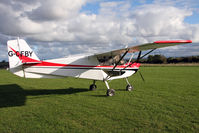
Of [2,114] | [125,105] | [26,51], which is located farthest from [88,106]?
[26,51]

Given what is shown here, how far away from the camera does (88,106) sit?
6629 millimetres

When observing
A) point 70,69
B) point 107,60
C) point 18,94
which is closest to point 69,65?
point 70,69

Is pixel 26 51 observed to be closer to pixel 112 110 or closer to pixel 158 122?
pixel 112 110

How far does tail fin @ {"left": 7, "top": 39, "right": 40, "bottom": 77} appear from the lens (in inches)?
303

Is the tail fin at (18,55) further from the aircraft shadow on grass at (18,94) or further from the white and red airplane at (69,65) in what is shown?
the aircraft shadow on grass at (18,94)

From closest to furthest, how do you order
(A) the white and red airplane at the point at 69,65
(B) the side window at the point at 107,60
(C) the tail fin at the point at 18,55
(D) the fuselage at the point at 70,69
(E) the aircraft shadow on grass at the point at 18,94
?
(E) the aircraft shadow on grass at the point at 18,94 < (C) the tail fin at the point at 18,55 < (A) the white and red airplane at the point at 69,65 < (D) the fuselage at the point at 70,69 < (B) the side window at the point at 107,60

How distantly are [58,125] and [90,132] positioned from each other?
3.55 feet

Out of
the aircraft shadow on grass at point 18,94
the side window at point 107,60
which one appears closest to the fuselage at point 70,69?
the side window at point 107,60

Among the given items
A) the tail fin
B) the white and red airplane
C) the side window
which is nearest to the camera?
the tail fin

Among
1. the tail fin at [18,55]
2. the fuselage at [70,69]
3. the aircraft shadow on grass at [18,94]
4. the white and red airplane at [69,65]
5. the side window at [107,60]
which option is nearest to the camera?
the aircraft shadow on grass at [18,94]

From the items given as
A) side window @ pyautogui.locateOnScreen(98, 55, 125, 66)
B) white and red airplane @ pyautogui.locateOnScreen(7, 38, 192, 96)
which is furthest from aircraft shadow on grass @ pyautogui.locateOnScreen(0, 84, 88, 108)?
side window @ pyautogui.locateOnScreen(98, 55, 125, 66)

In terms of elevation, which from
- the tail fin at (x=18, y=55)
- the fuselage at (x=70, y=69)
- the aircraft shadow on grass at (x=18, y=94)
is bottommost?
the aircraft shadow on grass at (x=18, y=94)

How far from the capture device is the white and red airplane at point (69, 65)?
25.6ft

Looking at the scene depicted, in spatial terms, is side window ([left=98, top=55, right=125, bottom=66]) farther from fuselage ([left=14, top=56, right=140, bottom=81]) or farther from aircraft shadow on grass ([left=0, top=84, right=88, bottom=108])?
aircraft shadow on grass ([left=0, top=84, right=88, bottom=108])
